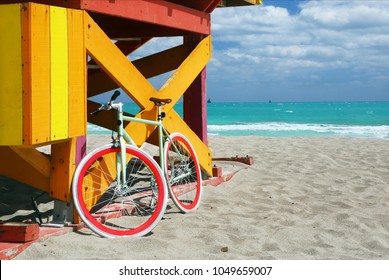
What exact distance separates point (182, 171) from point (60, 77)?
6.61 feet

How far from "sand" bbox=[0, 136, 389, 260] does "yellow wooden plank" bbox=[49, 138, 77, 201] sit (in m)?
0.38

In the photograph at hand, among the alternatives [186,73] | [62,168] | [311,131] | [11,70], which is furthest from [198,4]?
[311,131]

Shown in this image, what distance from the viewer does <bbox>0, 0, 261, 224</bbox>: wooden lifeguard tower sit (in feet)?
13.3

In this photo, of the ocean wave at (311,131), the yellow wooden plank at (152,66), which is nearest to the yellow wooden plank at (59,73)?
the yellow wooden plank at (152,66)

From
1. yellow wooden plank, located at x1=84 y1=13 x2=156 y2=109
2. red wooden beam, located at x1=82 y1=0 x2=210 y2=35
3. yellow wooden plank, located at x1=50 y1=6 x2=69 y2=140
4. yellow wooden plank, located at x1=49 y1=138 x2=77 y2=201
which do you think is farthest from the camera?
red wooden beam, located at x1=82 y1=0 x2=210 y2=35

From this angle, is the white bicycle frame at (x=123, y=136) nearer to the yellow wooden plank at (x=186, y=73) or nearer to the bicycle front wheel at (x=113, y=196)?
the bicycle front wheel at (x=113, y=196)

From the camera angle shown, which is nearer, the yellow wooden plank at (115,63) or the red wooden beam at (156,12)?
the yellow wooden plank at (115,63)

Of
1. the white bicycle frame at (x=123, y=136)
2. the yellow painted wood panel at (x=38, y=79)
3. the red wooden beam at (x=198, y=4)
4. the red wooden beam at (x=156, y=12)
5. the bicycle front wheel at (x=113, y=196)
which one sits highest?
the red wooden beam at (x=198, y=4)

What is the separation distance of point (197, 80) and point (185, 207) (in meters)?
2.33

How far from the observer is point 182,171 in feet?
19.8

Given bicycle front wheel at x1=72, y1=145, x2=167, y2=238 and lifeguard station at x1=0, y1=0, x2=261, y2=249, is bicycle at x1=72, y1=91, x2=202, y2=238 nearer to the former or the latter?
bicycle front wheel at x1=72, y1=145, x2=167, y2=238

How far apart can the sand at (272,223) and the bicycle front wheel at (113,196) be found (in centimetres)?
14

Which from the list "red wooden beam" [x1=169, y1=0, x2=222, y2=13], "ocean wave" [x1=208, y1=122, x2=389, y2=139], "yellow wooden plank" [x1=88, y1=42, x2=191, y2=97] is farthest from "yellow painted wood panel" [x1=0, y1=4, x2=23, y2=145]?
"ocean wave" [x1=208, y1=122, x2=389, y2=139]

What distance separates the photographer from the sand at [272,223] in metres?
4.47
